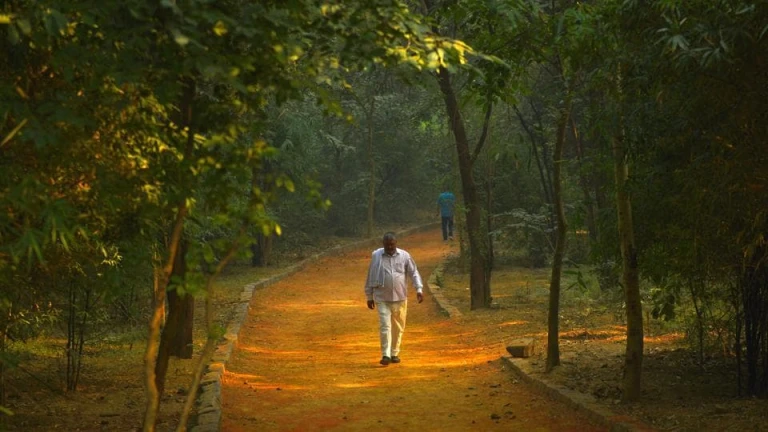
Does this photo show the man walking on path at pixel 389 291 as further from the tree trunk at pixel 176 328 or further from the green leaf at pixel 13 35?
the green leaf at pixel 13 35

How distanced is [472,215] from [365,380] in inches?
280

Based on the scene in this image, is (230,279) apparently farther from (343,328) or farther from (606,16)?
(606,16)

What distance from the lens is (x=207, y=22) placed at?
5.68 metres

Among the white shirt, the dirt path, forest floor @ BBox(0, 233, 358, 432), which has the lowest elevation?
the dirt path

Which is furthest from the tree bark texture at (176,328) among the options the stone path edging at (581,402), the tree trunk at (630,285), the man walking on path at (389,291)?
the tree trunk at (630,285)

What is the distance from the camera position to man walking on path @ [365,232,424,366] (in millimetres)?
13961

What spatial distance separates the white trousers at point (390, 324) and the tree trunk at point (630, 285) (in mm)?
4666

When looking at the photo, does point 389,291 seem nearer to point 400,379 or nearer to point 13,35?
point 400,379

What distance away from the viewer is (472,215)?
63.4ft

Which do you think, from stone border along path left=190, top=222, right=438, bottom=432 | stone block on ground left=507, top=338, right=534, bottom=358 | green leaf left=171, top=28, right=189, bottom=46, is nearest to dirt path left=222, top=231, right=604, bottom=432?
stone border along path left=190, top=222, right=438, bottom=432

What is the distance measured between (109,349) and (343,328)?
17.1 ft

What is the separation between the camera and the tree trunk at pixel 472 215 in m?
18.9

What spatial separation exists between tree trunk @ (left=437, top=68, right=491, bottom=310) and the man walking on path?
5.00 m

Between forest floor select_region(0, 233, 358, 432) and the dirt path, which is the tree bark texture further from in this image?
the dirt path
